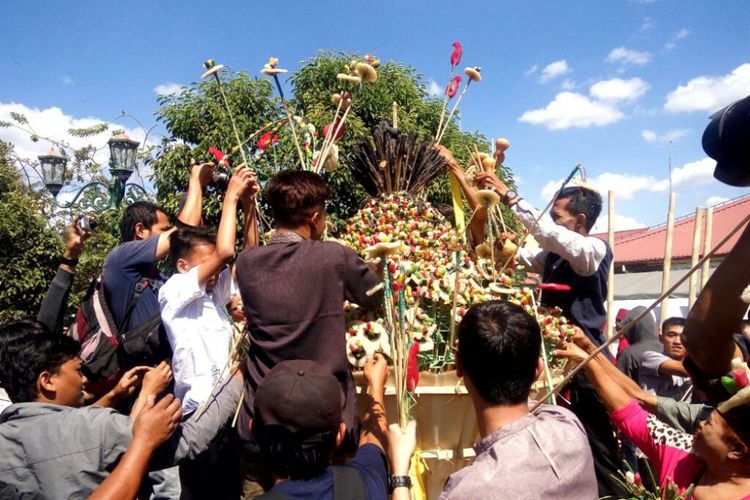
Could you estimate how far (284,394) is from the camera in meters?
1.45

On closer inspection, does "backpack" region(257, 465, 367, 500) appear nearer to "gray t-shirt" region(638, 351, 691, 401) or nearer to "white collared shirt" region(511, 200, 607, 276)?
"white collared shirt" region(511, 200, 607, 276)

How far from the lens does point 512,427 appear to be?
4.88 ft

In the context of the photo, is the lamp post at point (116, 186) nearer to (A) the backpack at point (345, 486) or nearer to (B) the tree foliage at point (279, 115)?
(B) the tree foliage at point (279, 115)

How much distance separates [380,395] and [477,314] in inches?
21.6

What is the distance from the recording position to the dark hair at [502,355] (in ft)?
5.02

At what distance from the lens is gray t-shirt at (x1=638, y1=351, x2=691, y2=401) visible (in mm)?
3993

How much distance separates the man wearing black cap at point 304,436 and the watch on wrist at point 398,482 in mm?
118

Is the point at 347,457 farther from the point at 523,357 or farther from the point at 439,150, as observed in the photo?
the point at 439,150

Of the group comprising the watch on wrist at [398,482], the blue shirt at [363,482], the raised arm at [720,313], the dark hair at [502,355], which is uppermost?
the raised arm at [720,313]

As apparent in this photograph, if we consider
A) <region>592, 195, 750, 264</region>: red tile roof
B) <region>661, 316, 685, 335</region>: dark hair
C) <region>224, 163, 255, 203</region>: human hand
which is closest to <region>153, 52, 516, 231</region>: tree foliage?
<region>661, 316, 685, 335</region>: dark hair

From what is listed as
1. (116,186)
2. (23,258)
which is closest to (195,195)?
(116,186)

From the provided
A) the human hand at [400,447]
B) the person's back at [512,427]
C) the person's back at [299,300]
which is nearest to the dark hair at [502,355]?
the person's back at [512,427]

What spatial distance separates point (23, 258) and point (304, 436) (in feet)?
37.7

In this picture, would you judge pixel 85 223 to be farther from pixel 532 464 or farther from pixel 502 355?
pixel 532 464
